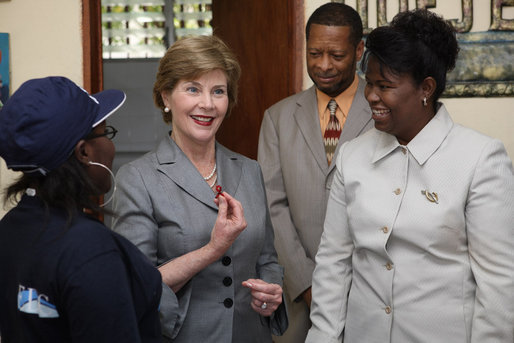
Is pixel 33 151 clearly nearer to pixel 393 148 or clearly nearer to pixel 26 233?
pixel 26 233

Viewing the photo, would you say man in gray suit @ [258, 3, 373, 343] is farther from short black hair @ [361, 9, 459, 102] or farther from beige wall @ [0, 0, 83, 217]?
beige wall @ [0, 0, 83, 217]

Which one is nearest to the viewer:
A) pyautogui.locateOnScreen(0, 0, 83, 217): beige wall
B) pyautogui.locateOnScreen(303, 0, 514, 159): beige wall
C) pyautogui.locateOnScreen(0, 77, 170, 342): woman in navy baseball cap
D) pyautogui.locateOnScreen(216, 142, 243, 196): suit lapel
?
pyautogui.locateOnScreen(0, 77, 170, 342): woman in navy baseball cap

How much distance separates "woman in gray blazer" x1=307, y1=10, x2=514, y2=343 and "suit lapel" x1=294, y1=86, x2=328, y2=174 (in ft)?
2.22

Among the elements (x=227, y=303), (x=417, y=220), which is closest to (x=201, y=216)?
(x=227, y=303)

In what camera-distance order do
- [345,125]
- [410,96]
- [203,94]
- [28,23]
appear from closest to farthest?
[410,96]
[203,94]
[345,125]
[28,23]

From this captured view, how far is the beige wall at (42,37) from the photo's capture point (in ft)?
11.2

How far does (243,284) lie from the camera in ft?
6.23

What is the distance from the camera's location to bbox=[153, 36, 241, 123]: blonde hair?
200cm

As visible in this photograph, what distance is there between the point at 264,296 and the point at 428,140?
0.72 meters

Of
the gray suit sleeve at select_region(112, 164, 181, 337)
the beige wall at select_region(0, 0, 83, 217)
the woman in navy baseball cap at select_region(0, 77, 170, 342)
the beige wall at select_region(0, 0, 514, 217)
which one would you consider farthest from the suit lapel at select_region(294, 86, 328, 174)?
the woman in navy baseball cap at select_region(0, 77, 170, 342)

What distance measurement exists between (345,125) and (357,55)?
14.5 inches

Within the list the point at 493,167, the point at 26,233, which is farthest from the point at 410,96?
the point at 26,233

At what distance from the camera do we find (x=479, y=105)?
3307mm

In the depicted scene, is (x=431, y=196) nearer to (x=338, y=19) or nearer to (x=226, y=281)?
(x=226, y=281)
